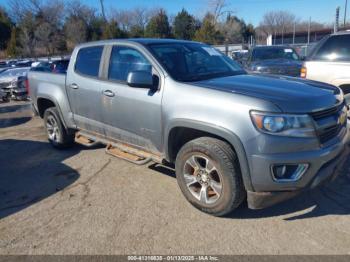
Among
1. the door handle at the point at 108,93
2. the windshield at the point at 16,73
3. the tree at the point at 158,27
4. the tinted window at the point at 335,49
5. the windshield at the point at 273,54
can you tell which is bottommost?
the windshield at the point at 16,73

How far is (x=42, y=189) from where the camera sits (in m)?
4.46

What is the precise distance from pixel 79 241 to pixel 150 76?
6.10ft

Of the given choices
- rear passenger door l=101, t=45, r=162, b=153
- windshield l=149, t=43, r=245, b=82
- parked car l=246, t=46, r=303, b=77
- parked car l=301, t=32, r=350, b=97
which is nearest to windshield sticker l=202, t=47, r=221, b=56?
windshield l=149, t=43, r=245, b=82

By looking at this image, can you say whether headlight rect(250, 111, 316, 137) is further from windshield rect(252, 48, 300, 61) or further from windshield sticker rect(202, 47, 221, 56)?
windshield rect(252, 48, 300, 61)

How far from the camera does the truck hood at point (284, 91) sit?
2967 mm

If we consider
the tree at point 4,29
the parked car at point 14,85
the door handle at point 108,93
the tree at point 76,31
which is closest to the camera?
the door handle at point 108,93

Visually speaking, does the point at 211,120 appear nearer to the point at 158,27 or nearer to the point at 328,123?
the point at 328,123

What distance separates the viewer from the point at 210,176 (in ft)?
11.3

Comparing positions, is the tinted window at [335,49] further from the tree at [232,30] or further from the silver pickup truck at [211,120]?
the tree at [232,30]

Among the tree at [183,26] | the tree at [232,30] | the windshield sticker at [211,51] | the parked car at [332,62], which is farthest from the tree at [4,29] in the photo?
the windshield sticker at [211,51]

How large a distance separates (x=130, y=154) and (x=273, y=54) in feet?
24.9

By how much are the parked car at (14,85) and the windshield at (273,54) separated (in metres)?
9.20

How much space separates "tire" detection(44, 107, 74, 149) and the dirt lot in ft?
2.99

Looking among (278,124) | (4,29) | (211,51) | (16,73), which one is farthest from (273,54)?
(4,29)
